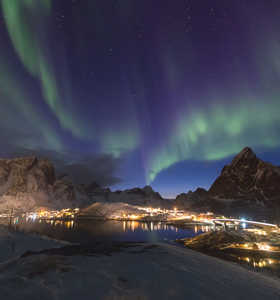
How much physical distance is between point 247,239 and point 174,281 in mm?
37938

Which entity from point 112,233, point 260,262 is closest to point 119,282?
point 260,262

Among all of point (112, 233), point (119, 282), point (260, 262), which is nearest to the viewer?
point (119, 282)

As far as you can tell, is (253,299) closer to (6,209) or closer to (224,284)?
(224,284)

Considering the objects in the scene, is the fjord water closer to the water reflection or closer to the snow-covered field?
the water reflection

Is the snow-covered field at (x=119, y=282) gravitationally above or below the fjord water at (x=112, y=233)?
above

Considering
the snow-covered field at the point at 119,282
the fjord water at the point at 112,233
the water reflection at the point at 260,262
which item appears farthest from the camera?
the fjord water at the point at 112,233

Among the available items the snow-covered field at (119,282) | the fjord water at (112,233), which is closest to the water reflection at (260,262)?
the snow-covered field at (119,282)

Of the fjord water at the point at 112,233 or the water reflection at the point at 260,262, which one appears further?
the fjord water at the point at 112,233

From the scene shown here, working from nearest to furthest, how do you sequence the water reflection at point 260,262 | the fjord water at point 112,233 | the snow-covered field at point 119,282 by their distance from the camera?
1. the snow-covered field at point 119,282
2. the water reflection at point 260,262
3. the fjord water at point 112,233

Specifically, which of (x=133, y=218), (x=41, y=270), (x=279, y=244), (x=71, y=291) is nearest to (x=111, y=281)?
(x=71, y=291)

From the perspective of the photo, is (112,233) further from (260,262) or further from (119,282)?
(119,282)

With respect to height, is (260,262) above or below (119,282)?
below

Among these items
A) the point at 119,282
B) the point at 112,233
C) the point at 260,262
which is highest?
the point at 119,282

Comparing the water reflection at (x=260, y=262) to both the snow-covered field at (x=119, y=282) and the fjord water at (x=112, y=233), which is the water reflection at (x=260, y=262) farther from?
the fjord water at (x=112, y=233)
